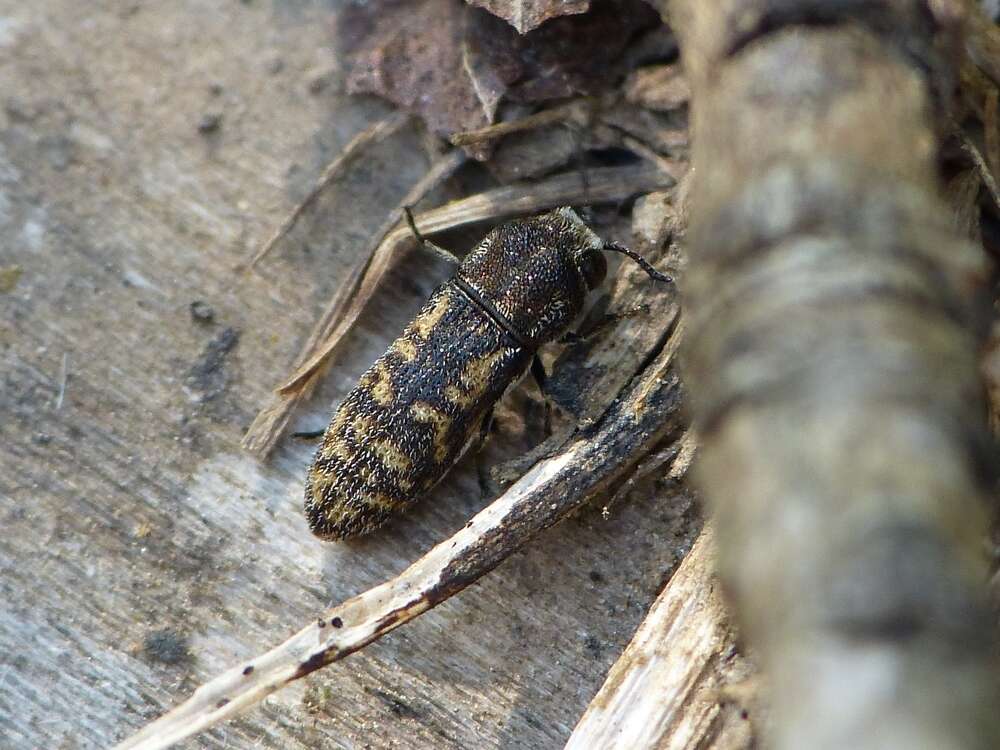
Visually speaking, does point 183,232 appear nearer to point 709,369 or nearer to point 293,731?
point 293,731

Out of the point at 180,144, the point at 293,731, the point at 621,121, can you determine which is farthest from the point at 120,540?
the point at 621,121

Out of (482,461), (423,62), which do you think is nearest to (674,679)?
(482,461)

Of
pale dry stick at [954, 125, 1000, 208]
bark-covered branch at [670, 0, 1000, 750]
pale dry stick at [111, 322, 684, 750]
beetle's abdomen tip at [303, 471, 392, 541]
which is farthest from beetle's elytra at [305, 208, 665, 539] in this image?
bark-covered branch at [670, 0, 1000, 750]

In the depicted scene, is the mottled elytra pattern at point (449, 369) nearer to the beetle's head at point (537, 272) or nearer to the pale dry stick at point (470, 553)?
the beetle's head at point (537, 272)

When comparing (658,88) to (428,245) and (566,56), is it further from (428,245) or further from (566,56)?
(428,245)

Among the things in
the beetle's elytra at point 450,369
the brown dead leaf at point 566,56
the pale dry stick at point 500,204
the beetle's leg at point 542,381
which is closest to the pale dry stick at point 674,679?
the beetle's leg at point 542,381

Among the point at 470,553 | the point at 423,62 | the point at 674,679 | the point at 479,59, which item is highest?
the point at 479,59

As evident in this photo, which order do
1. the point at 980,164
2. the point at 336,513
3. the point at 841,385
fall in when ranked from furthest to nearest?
the point at 336,513, the point at 980,164, the point at 841,385
